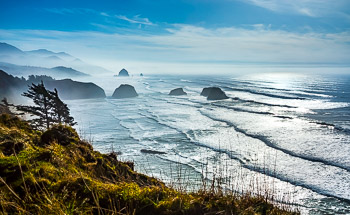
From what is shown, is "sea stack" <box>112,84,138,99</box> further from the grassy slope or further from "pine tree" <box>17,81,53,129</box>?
the grassy slope

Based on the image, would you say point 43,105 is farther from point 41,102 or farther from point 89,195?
point 89,195

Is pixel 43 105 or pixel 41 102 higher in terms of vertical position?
pixel 41 102

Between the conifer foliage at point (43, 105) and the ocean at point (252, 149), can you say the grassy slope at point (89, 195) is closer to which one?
the ocean at point (252, 149)

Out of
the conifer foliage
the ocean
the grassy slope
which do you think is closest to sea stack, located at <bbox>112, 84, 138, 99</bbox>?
the ocean

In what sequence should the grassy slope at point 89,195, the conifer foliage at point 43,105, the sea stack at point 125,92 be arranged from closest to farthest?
the grassy slope at point 89,195, the conifer foliage at point 43,105, the sea stack at point 125,92

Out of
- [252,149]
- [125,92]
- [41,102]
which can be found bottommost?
[252,149]

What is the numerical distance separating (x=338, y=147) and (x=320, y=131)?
705 centimetres

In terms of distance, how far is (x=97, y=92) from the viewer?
83.2 meters

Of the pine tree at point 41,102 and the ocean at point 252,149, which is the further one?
the pine tree at point 41,102

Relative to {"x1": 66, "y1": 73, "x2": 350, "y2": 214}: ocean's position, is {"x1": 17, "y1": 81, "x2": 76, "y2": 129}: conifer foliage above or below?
above

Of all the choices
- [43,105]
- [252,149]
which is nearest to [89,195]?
[43,105]

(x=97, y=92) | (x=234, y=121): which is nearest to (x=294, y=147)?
(x=234, y=121)

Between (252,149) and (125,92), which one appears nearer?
(252,149)

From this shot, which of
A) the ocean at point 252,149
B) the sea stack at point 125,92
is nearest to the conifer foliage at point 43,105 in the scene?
the ocean at point 252,149
